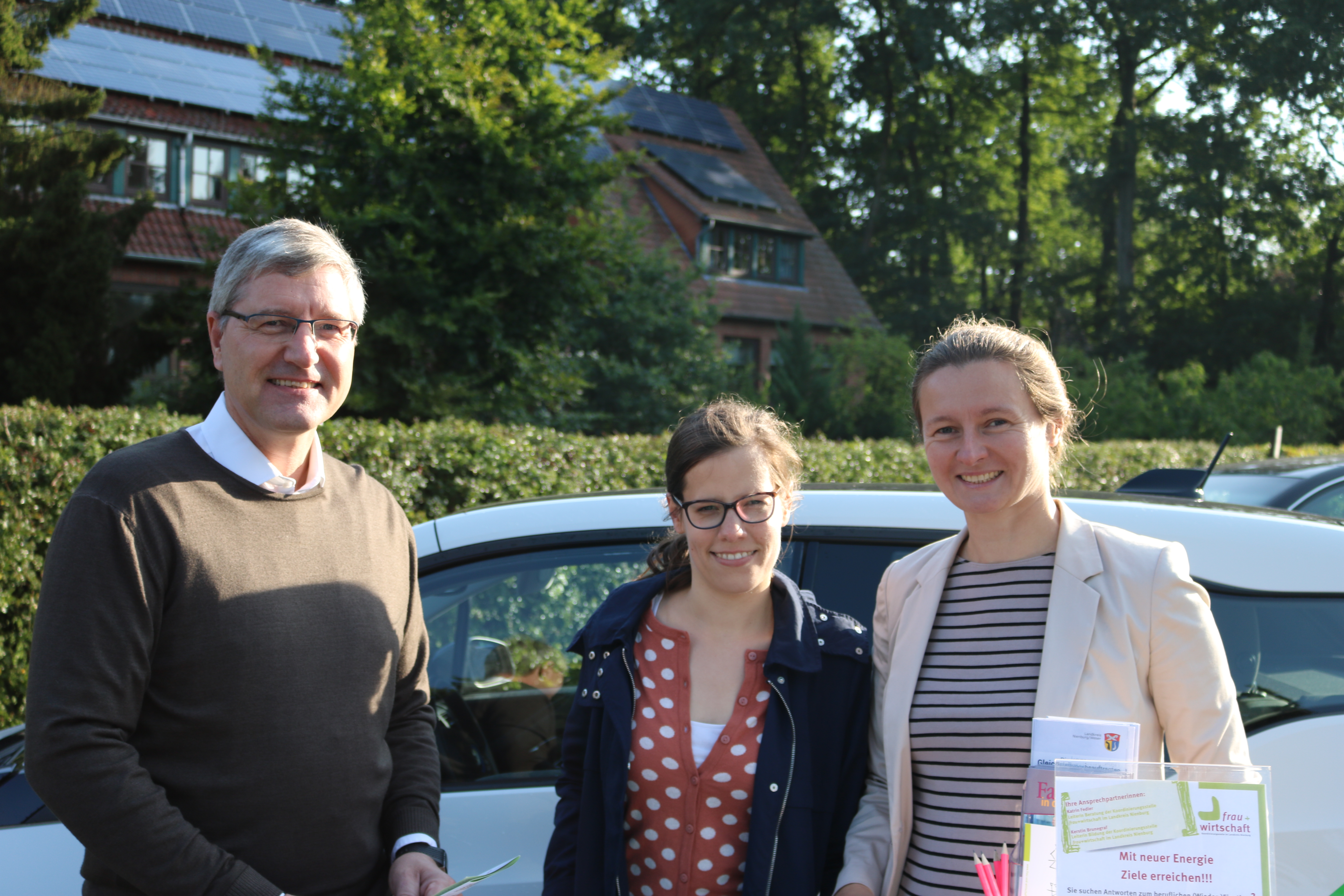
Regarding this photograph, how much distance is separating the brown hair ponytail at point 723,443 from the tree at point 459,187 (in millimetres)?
9939

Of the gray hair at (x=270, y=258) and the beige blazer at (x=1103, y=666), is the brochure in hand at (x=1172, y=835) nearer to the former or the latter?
the beige blazer at (x=1103, y=666)

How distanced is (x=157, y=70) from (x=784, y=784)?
21.3 meters

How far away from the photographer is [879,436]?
21.3 metres

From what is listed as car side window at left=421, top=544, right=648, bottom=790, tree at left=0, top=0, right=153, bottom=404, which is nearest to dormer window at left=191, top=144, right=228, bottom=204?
tree at left=0, top=0, right=153, bottom=404

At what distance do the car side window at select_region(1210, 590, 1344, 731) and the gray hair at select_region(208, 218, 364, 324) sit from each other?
2.02m

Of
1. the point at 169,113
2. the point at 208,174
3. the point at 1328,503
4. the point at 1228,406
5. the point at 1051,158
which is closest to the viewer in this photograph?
the point at 1328,503

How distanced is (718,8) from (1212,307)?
1959 cm

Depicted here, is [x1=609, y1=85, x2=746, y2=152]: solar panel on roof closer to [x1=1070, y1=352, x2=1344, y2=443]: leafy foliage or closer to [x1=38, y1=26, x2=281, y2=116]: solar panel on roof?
[x1=38, y1=26, x2=281, y2=116]: solar panel on roof

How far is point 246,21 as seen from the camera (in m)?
22.3

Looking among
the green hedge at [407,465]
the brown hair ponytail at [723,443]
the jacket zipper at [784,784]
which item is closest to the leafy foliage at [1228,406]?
the green hedge at [407,465]

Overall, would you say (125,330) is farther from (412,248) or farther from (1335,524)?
(1335,524)

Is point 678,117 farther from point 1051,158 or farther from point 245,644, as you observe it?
point 245,644

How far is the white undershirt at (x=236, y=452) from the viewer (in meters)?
1.99

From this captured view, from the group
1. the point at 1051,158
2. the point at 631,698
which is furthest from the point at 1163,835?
the point at 1051,158
